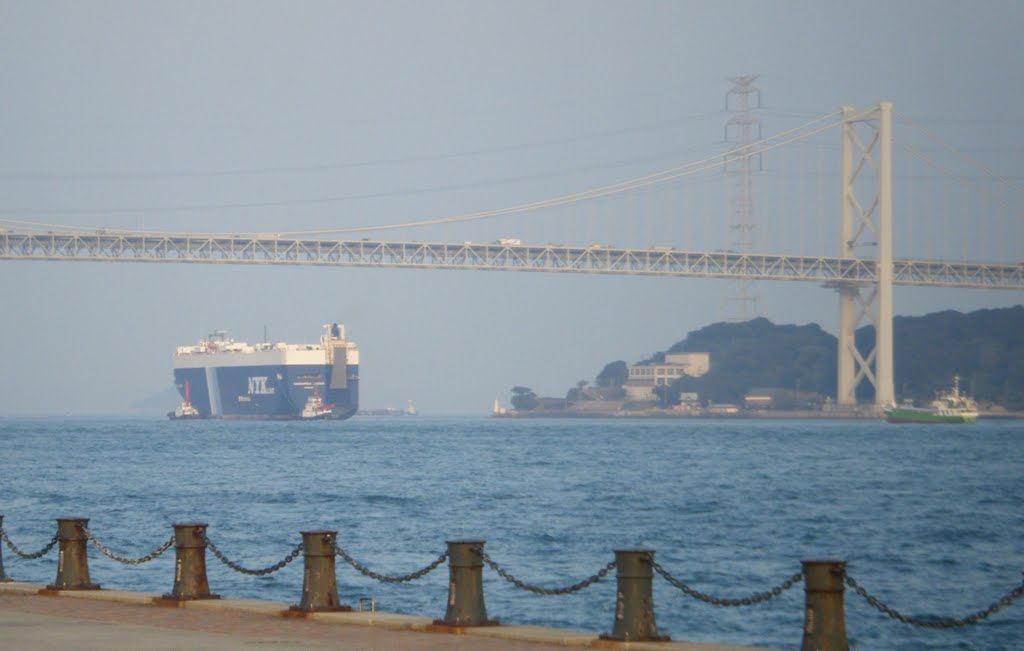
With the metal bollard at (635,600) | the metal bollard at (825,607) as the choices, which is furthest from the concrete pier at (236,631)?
the metal bollard at (825,607)

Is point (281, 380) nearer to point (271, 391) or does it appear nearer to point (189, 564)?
point (271, 391)

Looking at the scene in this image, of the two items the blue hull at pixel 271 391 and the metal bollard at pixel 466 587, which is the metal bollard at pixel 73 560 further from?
the blue hull at pixel 271 391

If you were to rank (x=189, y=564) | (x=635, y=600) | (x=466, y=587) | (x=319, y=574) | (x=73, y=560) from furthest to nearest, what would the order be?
(x=73, y=560) → (x=189, y=564) → (x=319, y=574) → (x=466, y=587) → (x=635, y=600)

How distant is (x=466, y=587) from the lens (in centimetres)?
912

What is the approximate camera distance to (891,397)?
230 ft

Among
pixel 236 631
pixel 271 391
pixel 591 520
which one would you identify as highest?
pixel 271 391

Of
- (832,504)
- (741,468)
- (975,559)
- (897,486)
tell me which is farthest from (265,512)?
(741,468)

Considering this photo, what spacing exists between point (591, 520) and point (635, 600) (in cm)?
1629

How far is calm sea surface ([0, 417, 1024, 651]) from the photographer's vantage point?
1529cm

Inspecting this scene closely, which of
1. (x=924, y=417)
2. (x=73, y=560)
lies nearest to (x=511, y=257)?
(x=924, y=417)

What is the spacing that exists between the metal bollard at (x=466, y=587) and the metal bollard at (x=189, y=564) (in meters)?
2.01

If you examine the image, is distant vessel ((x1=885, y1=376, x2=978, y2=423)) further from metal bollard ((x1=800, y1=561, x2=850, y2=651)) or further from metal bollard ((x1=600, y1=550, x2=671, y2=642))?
metal bollard ((x1=800, y1=561, x2=850, y2=651))

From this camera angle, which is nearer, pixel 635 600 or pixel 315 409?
pixel 635 600

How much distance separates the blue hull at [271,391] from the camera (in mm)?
103062
